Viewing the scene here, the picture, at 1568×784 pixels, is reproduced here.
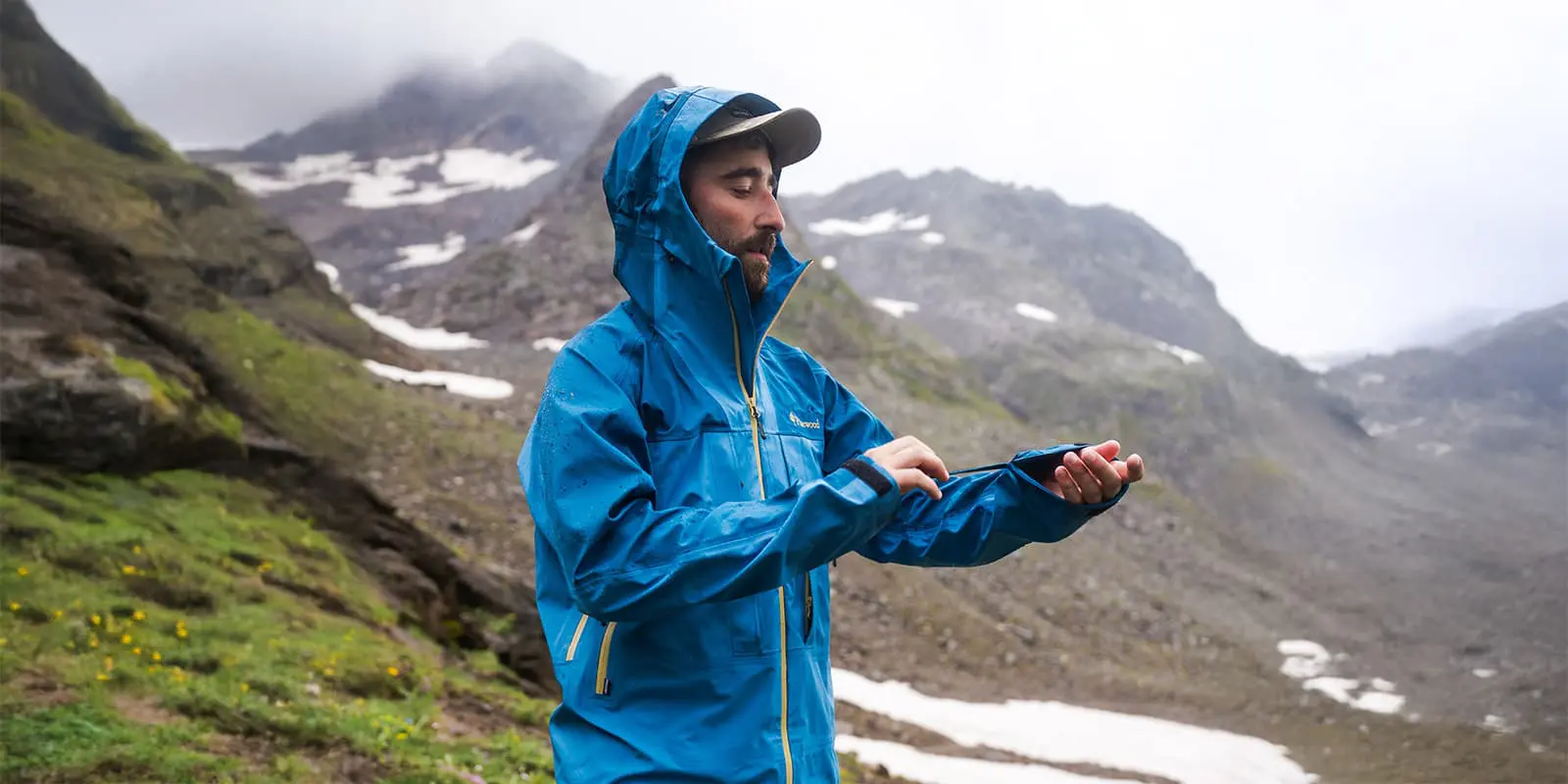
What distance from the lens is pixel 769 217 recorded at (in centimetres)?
310

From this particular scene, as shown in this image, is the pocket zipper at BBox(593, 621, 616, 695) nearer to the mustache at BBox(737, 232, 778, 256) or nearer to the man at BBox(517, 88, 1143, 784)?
the man at BBox(517, 88, 1143, 784)

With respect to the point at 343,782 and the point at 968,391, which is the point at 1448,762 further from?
the point at 968,391

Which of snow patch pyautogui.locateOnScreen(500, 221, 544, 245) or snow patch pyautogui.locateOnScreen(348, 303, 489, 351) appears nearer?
snow patch pyautogui.locateOnScreen(348, 303, 489, 351)

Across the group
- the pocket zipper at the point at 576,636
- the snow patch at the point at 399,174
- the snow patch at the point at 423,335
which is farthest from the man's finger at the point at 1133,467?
the snow patch at the point at 399,174

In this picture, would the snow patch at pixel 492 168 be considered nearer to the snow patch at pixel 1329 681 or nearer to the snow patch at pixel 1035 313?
the snow patch at pixel 1035 313

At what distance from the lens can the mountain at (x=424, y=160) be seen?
11669cm

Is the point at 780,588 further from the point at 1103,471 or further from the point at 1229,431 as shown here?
the point at 1229,431

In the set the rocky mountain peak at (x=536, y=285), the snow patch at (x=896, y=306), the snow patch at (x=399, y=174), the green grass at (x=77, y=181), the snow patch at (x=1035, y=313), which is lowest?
the green grass at (x=77, y=181)

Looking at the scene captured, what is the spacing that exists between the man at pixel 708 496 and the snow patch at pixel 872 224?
123636 mm

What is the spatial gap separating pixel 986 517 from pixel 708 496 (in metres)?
0.90

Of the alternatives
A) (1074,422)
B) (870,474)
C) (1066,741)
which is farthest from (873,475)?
(1074,422)

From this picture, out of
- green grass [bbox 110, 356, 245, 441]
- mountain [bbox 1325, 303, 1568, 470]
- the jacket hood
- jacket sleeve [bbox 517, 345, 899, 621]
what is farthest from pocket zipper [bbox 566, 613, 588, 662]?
mountain [bbox 1325, 303, 1568, 470]

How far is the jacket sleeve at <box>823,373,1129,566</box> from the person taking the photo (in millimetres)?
2951

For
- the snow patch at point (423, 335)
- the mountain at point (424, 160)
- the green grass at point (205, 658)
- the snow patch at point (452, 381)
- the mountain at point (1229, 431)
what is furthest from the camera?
the mountain at point (424, 160)
